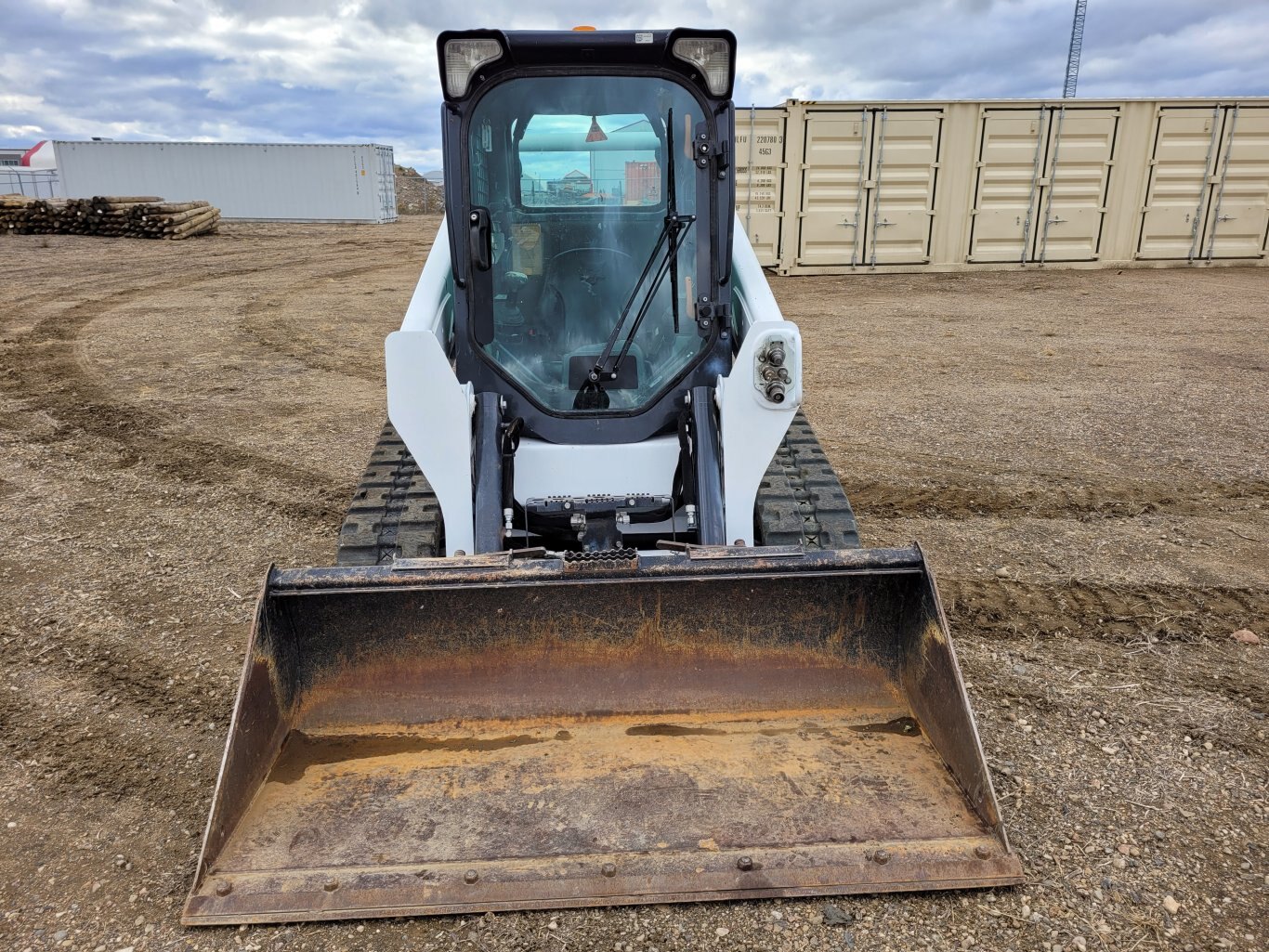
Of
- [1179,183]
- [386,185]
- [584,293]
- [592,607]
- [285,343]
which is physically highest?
[386,185]

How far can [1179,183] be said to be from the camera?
15594mm

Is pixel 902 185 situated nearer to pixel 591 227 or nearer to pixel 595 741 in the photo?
pixel 591 227

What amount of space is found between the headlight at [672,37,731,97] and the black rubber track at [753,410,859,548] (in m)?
1.64

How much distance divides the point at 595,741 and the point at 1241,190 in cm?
1739

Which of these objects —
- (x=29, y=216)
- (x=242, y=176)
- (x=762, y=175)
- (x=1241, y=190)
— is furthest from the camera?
(x=242, y=176)

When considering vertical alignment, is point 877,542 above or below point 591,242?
below

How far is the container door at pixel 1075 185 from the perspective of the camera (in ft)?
49.0

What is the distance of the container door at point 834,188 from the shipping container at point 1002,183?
0.06 ft

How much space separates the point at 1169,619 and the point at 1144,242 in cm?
1408

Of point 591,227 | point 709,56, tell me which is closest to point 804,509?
point 591,227

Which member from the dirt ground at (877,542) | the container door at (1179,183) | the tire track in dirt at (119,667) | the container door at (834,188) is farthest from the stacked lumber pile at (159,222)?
the container door at (1179,183)

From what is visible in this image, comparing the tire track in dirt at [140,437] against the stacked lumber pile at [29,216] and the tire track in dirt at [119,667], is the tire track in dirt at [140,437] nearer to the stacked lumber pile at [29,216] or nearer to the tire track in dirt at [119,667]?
the tire track in dirt at [119,667]

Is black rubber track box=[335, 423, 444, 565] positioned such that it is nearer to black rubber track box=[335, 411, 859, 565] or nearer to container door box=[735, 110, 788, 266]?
black rubber track box=[335, 411, 859, 565]

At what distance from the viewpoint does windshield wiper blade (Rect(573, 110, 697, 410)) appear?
3768mm
